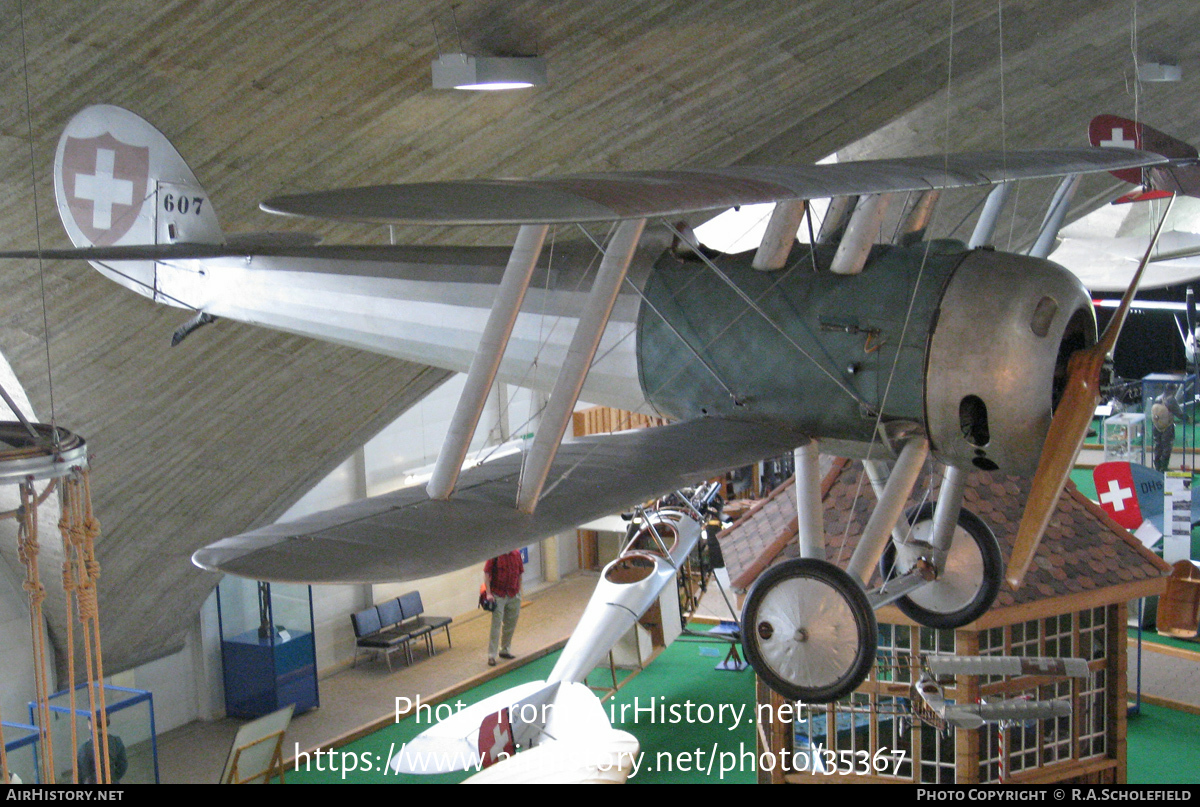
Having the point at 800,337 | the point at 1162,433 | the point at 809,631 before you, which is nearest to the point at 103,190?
the point at 800,337

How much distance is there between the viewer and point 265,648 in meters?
12.2

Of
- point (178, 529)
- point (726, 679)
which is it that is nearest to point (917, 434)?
point (178, 529)

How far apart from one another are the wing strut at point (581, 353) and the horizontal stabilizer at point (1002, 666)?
288 centimetres

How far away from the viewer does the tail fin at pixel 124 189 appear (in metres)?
6.27

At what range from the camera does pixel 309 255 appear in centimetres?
656

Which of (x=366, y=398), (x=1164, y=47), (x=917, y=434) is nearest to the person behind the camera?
(x=917, y=434)

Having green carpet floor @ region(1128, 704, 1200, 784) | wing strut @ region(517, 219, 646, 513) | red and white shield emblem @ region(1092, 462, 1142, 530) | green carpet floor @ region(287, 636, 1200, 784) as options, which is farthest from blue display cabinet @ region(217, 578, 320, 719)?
red and white shield emblem @ region(1092, 462, 1142, 530)

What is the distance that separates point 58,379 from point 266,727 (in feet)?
11.8

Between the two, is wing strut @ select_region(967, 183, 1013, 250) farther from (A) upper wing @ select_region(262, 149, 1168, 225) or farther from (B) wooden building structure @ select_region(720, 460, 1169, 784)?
(B) wooden building structure @ select_region(720, 460, 1169, 784)

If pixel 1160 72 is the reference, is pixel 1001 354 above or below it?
below

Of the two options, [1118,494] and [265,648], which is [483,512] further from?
[1118,494]

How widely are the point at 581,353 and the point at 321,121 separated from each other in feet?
11.7

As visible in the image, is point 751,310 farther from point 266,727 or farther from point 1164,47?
point 1164,47

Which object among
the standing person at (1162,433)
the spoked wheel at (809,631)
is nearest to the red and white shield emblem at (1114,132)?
the spoked wheel at (809,631)
